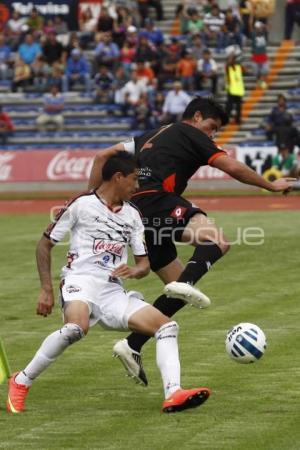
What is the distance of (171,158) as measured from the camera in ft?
34.6

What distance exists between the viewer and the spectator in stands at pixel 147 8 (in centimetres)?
4256

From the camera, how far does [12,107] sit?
40.2 metres

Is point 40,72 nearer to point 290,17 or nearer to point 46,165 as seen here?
point 46,165

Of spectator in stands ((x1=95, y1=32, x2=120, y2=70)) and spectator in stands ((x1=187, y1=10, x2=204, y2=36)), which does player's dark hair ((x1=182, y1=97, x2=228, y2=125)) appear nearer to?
spectator in stands ((x1=95, y1=32, x2=120, y2=70))

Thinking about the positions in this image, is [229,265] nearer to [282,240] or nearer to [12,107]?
[282,240]

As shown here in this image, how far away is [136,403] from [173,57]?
30488mm

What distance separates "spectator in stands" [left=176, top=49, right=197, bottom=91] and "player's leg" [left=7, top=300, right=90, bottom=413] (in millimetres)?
29834

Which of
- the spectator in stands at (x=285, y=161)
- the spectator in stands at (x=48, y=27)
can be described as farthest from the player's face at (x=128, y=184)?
the spectator in stands at (x=48, y=27)

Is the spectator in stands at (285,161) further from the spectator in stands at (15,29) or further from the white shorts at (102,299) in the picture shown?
the white shorts at (102,299)

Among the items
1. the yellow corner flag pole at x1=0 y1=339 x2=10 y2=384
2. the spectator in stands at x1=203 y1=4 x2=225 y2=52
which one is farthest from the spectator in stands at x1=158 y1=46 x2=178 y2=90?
the yellow corner flag pole at x1=0 y1=339 x2=10 y2=384

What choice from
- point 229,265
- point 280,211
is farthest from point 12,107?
point 229,265

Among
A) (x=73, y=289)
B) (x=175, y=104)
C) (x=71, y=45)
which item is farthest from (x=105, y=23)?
(x=73, y=289)

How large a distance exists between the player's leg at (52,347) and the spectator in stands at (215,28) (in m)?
32.3

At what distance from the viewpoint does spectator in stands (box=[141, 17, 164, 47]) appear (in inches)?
1583
